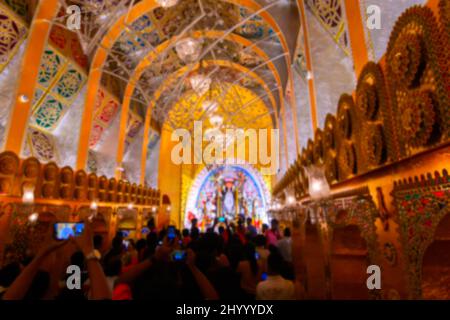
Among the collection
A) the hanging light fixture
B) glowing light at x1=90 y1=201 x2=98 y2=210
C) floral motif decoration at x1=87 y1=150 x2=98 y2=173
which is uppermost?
floral motif decoration at x1=87 y1=150 x2=98 y2=173

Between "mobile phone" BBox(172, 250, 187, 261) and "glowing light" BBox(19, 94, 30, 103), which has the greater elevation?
"glowing light" BBox(19, 94, 30, 103)

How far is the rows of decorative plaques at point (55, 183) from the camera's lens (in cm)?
490

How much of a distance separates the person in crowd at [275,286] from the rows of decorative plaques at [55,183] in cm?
576

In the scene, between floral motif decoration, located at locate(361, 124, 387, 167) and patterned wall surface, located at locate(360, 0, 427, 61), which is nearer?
floral motif decoration, located at locate(361, 124, 387, 167)

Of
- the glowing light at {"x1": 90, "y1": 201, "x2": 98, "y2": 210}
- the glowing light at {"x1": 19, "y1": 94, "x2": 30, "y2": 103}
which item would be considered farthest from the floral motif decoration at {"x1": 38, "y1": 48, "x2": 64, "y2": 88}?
the glowing light at {"x1": 90, "y1": 201, "x2": 98, "y2": 210}

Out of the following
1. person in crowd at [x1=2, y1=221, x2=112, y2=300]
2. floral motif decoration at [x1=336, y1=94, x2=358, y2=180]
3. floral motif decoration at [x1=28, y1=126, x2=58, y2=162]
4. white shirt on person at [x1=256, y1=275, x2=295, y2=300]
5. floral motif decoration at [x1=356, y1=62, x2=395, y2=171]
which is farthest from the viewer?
floral motif decoration at [x1=28, y1=126, x2=58, y2=162]

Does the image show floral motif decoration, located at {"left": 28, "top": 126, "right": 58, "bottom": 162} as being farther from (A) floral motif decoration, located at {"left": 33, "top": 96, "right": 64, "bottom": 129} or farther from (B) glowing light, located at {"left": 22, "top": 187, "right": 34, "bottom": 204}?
(B) glowing light, located at {"left": 22, "top": 187, "right": 34, "bottom": 204}

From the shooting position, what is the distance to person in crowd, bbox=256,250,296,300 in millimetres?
1739

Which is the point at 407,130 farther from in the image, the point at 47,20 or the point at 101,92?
the point at 101,92

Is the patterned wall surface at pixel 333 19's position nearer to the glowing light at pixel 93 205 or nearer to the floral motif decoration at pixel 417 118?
the floral motif decoration at pixel 417 118

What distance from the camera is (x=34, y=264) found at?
1.18 metres

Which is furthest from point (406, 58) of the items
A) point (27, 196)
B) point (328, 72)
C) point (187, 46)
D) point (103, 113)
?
point (103, 113)
